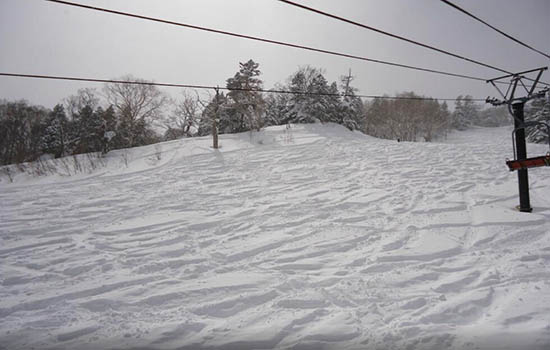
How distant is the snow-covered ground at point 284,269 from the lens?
190 cm

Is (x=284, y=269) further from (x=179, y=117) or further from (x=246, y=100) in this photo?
(x=179, y=117)

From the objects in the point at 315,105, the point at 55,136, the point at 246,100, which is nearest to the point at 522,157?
the point at 246,100

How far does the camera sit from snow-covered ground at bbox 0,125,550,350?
1.90 metres

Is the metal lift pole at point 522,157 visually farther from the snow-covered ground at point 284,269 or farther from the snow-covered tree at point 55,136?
the snow-covered tree at point 55,136

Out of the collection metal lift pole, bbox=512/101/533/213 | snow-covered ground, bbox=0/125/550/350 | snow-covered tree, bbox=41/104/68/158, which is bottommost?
snow-covered ground, bbox=0/125/550/350

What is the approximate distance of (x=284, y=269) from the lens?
2.80 meters

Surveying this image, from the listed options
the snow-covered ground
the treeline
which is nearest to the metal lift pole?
the snow-covered ground

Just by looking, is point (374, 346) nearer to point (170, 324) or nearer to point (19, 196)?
point (170, 324)

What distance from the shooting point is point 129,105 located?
982 inches

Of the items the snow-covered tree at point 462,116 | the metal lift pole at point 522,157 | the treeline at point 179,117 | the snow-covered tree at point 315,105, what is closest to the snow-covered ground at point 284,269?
the metal lift pole at point 522,157

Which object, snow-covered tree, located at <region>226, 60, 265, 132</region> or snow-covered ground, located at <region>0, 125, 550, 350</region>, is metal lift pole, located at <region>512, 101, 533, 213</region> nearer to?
snow-covered ground, located at <region>0, 125, 550, 350</region>

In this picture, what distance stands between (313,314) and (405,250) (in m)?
1.85

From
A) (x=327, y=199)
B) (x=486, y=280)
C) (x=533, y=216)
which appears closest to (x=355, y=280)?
(x=486, y=280)

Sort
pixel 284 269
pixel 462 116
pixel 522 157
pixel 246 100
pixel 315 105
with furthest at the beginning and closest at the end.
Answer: pixel 462 116
pixel 315 105
pixel 246 100
pixel 522 157
pixel 284 269
